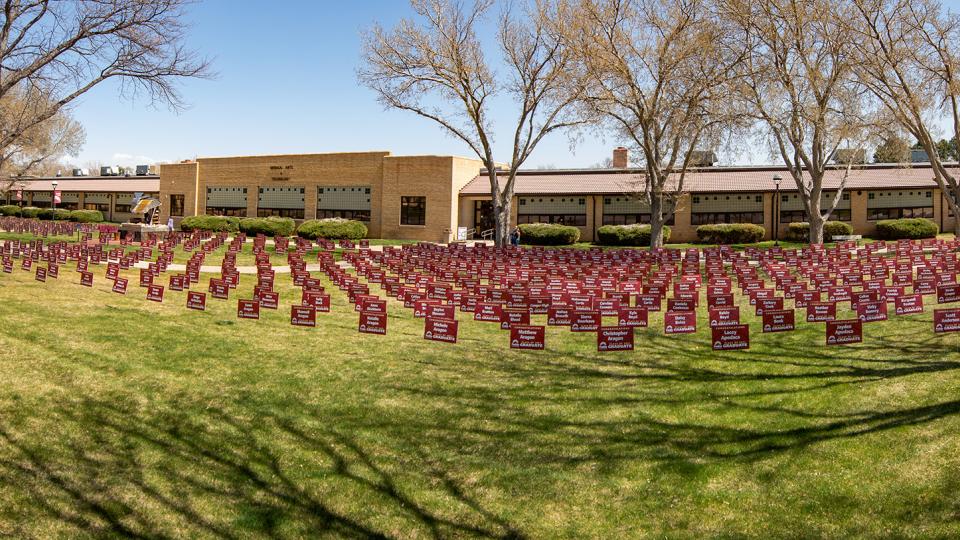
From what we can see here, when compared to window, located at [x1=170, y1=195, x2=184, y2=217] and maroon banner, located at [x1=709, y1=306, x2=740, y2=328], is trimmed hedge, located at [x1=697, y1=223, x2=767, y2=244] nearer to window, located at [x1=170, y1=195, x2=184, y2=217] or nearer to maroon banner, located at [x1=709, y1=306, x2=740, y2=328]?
maroon banner, located at [x1=709, y1=306, x2=740, y2=328]

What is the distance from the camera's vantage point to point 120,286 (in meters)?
17.8

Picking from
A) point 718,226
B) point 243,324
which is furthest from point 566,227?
point 243,324

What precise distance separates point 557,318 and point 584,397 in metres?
2.98

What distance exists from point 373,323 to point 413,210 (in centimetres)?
3537

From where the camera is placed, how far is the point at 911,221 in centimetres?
3859

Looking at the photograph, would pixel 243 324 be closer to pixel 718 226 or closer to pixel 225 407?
pixel 225 407

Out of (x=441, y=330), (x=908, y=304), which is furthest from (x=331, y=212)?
(x=908, y=304)

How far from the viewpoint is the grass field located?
20.8 feet

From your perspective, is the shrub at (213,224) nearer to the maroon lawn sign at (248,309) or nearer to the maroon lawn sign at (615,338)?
the maroon lawn sign at (248,309)

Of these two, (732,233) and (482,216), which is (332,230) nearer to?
(482,216)

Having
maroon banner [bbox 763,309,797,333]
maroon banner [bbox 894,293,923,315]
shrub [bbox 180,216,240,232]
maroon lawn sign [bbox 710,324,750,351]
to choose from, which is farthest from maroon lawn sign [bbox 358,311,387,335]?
shrub [bbox 180,216,240,232]

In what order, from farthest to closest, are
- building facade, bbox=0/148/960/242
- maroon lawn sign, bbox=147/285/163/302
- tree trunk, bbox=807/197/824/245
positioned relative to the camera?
building facade, bbox=0/148/960/242 < tree trunk, bbox=807/197/824/245 < maroon lawn sign, bbox=147/285/163/302

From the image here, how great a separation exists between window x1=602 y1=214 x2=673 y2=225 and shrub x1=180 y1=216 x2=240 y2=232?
25550mm

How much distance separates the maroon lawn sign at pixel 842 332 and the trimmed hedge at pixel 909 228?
109 feet
